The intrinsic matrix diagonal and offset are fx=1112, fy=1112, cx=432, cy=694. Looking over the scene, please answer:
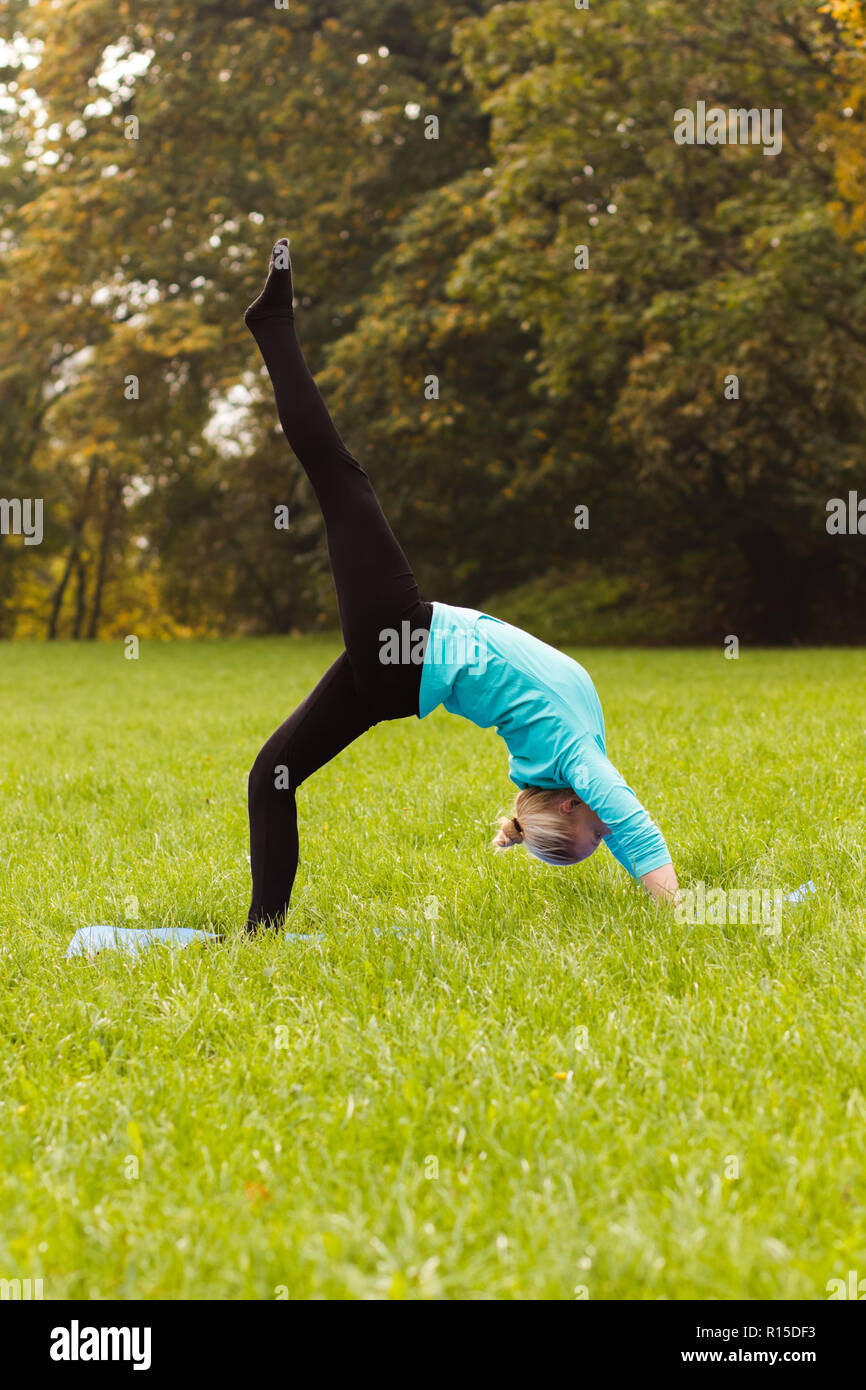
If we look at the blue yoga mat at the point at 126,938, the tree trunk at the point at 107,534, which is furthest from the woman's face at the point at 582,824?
the tree trunk at the point at 107,534

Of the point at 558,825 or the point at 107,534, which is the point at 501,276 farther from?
the point at 107,534

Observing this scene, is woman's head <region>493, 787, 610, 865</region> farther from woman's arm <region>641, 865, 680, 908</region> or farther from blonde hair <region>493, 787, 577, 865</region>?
woman's arm <region>641, 865, 680, 908</region>

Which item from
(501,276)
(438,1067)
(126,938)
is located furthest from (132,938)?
(501,276)

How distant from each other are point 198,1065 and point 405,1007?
58 centimetres

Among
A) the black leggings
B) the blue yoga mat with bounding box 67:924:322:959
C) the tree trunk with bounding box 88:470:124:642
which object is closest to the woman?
the black leggings

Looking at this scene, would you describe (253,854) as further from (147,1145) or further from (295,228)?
(295,228)

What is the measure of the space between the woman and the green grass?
322 mm

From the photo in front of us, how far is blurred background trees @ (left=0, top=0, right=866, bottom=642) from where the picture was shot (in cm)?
1544

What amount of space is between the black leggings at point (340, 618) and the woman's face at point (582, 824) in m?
0.61

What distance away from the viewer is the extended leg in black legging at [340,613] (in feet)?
12.1

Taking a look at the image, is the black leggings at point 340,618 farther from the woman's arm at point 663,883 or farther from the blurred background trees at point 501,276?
the blurred background trees at point 501,276

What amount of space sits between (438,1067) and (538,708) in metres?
1.27

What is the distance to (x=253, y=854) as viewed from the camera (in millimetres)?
3992

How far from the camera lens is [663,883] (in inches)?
144
